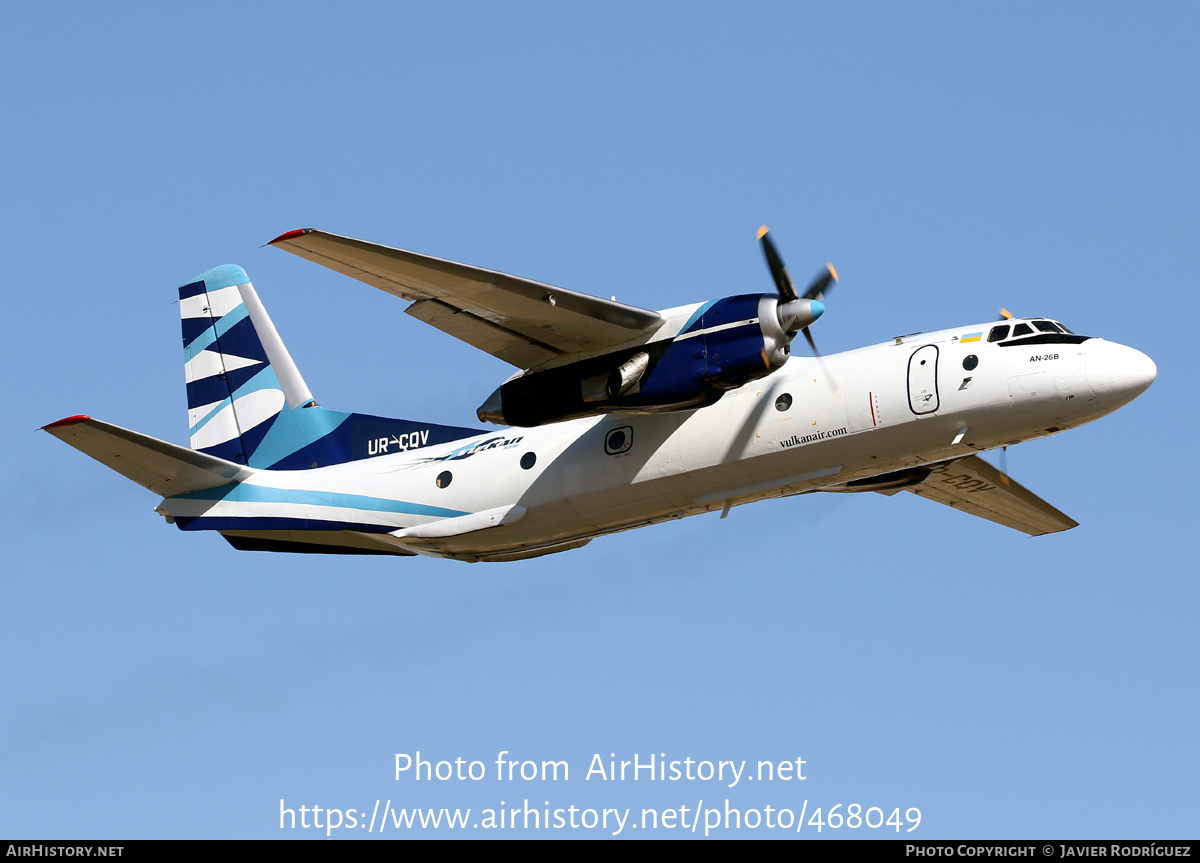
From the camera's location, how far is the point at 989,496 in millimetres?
Answer: 23500

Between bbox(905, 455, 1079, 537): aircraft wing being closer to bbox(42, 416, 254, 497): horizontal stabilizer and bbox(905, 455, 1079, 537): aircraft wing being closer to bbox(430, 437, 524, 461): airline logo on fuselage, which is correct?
bbox(430, 437, 524, 461): airline logo on fuselage

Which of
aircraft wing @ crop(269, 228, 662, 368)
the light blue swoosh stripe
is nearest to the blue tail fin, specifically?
the light blue swoosh stripe

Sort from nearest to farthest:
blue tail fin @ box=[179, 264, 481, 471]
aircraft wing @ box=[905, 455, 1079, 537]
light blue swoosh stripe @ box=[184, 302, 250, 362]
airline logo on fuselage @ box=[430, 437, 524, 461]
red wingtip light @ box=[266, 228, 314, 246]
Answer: red wingtip light @ box=[266, 228, 314, 246], airline logo on fuselage @ box=[430, 437, 524, 461], aircraft wing @ box=[905, 455, 1079, 537], blue tail fin @ box=[179, 264, 481, 471], light blue swoosh stripe @ box=[184, 302, 250, 362]

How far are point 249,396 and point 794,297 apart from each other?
1094cm

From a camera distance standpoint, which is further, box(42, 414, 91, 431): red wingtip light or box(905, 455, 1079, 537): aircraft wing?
box(905, 455, 1079, 537): aircraft wing

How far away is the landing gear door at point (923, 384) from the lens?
18.7 metres

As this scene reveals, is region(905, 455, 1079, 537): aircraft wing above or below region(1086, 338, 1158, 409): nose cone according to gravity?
below

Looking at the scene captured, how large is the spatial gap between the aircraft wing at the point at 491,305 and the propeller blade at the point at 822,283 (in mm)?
2197

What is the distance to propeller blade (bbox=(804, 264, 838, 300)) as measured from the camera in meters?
19.3

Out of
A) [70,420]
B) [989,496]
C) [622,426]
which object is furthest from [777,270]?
[70,420]

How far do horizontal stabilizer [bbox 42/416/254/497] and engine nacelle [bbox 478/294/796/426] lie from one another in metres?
5.24

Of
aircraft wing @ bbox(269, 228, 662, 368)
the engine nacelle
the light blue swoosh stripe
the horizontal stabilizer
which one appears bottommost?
the horizontal stabilizer

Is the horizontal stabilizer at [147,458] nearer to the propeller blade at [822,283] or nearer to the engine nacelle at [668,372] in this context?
the engine nacelle at [668,372]

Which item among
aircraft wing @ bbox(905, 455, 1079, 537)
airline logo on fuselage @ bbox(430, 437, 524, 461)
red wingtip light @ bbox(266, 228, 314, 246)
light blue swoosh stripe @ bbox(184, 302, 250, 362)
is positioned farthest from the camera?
light blue swoosh stripe @ bbox(184, 302, 250, 362)
